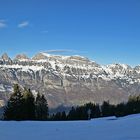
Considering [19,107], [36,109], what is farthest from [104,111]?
[19,107]

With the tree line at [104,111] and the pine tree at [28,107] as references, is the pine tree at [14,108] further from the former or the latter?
the tree line at [104,111]

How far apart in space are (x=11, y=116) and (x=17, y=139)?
50500 millimetres

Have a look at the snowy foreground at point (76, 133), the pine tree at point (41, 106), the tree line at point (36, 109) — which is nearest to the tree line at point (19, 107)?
the tree line at point (36, 109)

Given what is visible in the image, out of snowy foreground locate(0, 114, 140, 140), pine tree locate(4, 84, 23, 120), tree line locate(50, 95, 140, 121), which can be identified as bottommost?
snowy foreground locate(0, 114, 140, 140)

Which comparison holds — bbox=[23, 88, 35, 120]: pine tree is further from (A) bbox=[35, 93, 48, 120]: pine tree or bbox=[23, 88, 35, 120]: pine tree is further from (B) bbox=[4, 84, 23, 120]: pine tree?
(A) bbox=[35, 93, 48, 120]: pine tree

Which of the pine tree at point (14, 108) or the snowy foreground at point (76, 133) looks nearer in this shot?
the snowy foreground at point (76, 133)

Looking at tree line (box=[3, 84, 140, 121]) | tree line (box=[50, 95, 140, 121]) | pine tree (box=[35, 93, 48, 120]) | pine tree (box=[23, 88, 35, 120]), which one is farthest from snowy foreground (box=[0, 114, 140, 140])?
tree line (box=[50, 95, 140, 121])

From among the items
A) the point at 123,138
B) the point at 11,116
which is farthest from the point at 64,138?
the point at 11,116

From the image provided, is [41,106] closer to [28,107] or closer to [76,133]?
[28,107]

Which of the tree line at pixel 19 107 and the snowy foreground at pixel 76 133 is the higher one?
the tree line at pixel 19 107

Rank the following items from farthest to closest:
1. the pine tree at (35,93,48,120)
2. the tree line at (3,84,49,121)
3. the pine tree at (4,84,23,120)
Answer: the pine tree at (35,93,48,120), the tree line at (3,84,49,121), the pine tree at (4,84,23,120)

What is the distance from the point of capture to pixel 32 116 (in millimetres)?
72312

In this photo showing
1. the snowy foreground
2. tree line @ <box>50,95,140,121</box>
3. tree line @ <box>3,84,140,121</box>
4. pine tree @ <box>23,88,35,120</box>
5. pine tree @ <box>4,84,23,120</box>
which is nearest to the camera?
the snowy foreground

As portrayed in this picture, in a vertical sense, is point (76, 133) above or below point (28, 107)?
below
